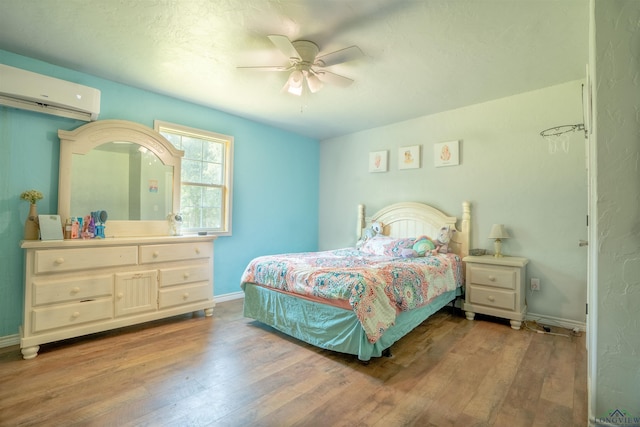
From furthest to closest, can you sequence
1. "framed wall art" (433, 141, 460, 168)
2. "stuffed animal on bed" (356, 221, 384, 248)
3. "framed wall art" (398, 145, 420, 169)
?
"stuffed animal on bed" (356, 221, 384, 248)
"framed wall art" (398, 145, 420, 169)
"framed wall art" (433, 141, 460, 168)

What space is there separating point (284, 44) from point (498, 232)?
2.87 meters

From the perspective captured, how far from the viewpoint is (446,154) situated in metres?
3.78

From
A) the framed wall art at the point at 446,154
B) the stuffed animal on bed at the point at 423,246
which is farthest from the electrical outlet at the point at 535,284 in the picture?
the framed wall art at the point at 446,154

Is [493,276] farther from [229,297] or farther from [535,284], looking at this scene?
[229,297]

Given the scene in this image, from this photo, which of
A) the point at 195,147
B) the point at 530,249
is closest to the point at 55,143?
the point at 195,147

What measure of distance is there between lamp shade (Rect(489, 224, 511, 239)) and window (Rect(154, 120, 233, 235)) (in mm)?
3234

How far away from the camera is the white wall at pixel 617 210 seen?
1161mm

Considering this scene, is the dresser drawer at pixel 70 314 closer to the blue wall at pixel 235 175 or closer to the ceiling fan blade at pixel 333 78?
the blue wall at pixel 235 175

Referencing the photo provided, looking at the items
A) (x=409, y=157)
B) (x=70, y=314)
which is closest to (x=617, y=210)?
(x=409, y=157)

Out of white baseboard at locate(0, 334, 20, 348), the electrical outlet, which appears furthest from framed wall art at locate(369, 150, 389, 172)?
white baseboard at locate(0, 334, 20, 348)

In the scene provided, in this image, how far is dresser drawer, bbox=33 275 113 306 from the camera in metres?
2.29

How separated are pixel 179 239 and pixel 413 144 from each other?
3.23 meters

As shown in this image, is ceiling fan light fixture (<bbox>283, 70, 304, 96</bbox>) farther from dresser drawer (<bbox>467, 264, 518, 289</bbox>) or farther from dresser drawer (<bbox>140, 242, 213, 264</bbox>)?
dresser drawer (<bbox>467, 264, 518, 289</bbox>)

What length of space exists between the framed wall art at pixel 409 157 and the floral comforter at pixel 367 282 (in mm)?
1432
